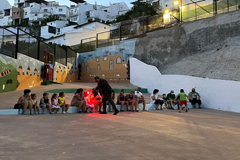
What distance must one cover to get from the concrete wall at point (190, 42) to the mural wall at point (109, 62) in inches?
51.1

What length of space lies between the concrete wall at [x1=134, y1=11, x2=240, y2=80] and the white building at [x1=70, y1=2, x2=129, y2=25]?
40.3 m

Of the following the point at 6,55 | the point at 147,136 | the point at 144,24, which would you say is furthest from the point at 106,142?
the point at 144,24

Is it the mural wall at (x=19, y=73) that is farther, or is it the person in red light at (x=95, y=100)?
the mural wall at (x=19, y=73)

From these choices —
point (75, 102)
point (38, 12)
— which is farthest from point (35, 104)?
point (38, 12)

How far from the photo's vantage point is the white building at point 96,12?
6015 centimetres

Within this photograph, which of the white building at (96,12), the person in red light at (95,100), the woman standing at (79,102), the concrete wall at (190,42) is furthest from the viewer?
the white building at (96,12)

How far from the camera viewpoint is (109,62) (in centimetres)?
2352

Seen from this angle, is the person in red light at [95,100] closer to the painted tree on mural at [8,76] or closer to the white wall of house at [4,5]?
the painted tree on mural at [8,76]

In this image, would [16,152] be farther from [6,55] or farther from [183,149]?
[6,55]

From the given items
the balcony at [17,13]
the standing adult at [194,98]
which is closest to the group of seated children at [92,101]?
the standing adult at [194,98]

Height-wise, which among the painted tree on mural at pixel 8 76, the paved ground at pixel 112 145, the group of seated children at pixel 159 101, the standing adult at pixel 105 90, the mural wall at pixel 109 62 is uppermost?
the mural wall at pixel 109 62

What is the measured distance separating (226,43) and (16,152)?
57.6 feet

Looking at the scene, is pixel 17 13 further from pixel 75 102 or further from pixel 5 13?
pixel 75 102

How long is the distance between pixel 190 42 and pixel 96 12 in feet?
152
